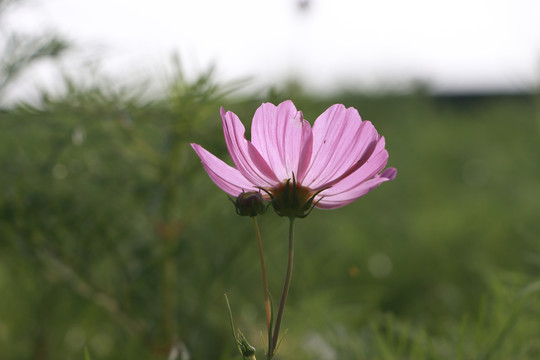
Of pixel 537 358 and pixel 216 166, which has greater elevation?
pixel 216 166

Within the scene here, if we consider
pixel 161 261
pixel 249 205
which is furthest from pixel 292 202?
pixel 161 261

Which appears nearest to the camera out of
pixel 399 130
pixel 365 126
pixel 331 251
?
pixel 365 126

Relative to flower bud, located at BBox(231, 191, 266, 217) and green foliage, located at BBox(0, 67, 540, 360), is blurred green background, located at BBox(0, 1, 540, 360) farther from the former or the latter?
flower bud, located at BBox(231, 191, 266, 217)

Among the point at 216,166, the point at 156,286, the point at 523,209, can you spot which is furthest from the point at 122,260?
the point at 523,209

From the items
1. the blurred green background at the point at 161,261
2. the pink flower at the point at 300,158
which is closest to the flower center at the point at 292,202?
the pink flower at the point at 300,158

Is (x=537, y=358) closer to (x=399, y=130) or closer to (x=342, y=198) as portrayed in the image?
(x=342, y=198)

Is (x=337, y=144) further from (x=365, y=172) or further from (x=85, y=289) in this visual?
(x=85, y=289)

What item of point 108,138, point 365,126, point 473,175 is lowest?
point 473,175
